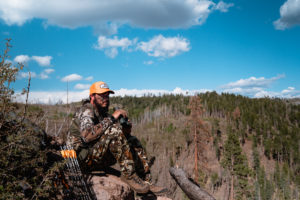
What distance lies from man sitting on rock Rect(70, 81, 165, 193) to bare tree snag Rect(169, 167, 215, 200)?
46cm

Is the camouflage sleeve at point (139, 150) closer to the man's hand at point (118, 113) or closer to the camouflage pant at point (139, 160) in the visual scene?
the camouflage pant at point (139, 160)

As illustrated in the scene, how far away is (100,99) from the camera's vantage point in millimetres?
5039

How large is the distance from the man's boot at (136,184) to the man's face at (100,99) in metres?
1.60

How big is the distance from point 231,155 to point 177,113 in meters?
80.4

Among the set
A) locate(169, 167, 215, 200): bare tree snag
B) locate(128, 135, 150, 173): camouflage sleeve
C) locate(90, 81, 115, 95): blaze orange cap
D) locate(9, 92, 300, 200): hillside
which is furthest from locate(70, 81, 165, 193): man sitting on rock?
locate(9, 92, 300, 200): hillside

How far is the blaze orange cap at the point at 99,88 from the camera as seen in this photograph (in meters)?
4.95

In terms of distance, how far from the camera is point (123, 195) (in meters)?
4.72

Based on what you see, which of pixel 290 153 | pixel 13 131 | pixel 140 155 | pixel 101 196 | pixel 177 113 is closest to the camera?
pixel 13 131

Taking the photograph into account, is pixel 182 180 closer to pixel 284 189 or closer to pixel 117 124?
pixel 117 124

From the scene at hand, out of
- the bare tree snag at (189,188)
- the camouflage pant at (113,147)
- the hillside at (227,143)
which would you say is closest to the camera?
the bare tree snag at (189,188)

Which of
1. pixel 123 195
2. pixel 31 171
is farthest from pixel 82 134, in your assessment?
pixel 123 195

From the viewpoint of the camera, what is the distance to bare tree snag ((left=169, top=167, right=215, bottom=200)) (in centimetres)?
444

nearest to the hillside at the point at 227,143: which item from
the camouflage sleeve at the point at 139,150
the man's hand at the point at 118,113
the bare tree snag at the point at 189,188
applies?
the man's hand at the point at 118,113

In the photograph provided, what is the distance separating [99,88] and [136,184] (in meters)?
2.11
